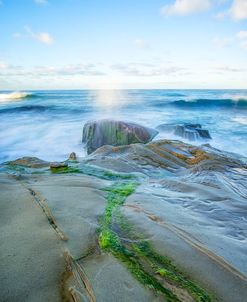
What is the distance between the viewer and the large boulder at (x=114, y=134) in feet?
28.0

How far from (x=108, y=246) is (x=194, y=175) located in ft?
9.08

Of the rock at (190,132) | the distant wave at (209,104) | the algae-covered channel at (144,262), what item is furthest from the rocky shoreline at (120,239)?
the distant wave at (209,104)

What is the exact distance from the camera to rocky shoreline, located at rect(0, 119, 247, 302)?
1.40m

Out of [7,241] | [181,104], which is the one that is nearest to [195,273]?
[7,241]

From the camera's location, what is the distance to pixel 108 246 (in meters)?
1.76

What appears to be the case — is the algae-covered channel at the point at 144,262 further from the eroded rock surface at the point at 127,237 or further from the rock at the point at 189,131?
the rock at the point at 189,131

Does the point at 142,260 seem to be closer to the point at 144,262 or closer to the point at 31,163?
the point at 144,262

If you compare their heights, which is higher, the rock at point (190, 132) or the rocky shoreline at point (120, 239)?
the rocky shoreline at point (120, 239)

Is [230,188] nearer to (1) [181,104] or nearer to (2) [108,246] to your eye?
(2) [108,246]

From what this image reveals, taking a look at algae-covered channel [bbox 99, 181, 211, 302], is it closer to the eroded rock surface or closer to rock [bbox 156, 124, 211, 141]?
the eroded rock surface

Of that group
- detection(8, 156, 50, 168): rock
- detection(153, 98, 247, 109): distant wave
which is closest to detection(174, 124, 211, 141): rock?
detection(8, 156, 50, 168): rock

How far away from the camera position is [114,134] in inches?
344

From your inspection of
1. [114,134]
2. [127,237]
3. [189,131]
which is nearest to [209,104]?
[189,131]

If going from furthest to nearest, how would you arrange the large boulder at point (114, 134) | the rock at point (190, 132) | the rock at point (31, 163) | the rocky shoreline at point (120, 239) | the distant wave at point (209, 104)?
the distant wave at point (209, 104)
the rock at point (190, 132)
the large boulder at point (114, 134)
the rock at point (31, 163)
the rocky shoreline at point (120, 239)
